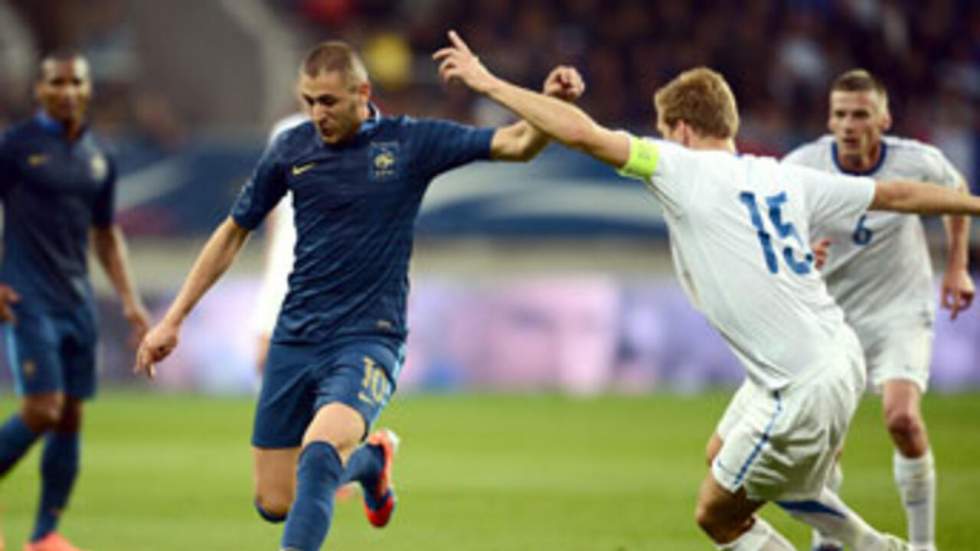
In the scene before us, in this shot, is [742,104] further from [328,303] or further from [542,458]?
[328,303]

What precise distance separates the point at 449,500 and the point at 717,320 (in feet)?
15.5

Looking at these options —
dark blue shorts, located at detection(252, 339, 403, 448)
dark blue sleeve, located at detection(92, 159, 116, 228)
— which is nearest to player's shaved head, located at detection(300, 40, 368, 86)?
dark blue shorts, located at detection(252, 339, 403, 448)

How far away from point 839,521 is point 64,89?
15.5ft

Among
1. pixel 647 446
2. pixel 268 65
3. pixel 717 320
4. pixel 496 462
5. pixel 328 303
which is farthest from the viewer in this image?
pixel 268 65

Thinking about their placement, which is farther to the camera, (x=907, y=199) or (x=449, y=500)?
(x=449, y=500)

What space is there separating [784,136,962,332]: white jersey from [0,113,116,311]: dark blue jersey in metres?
3.73

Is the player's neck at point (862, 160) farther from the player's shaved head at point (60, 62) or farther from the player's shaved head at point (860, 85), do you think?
the player's shaved head at point (60, 62)

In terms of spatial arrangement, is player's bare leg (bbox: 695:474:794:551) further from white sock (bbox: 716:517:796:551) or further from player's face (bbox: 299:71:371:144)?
player's face (bbox: 299:71:371:144)

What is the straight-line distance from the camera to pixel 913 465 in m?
8.18

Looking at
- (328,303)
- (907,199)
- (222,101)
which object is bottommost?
(222,101)

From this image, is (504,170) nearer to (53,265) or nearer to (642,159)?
(53,265)

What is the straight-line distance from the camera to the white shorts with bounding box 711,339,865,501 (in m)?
6.21

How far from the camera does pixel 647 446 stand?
1372 cm

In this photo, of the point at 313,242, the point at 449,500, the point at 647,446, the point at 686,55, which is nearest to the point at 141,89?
the point at 686,55
